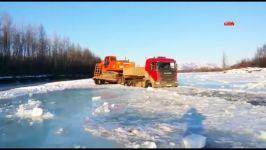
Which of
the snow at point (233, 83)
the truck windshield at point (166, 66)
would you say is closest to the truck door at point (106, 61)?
the snow at point (233, 83)

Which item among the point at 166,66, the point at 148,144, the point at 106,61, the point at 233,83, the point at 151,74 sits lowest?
the point at 148,144

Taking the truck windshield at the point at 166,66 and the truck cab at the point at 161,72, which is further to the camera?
the truck windshield at the point at 166,66

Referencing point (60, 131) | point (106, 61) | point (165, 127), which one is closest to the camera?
point (60, 131)

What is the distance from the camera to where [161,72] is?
80.2 feet

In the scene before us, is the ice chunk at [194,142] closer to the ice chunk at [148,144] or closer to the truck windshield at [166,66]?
the ice chunk at [148,144]

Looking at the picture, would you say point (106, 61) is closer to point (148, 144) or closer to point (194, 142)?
point (148, 144)

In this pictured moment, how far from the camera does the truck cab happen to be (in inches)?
961

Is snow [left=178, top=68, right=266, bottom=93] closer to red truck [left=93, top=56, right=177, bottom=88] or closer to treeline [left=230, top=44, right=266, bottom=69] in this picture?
red truck [left=93, top=56, right=177, bottom=88]

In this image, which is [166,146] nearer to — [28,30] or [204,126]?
[204,126]

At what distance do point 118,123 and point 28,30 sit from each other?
228 feet

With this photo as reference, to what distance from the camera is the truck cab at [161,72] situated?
24.4m

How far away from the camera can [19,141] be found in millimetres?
8016

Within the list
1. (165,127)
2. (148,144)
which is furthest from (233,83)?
(148,144)

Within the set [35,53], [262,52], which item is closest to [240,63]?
[262,52]
